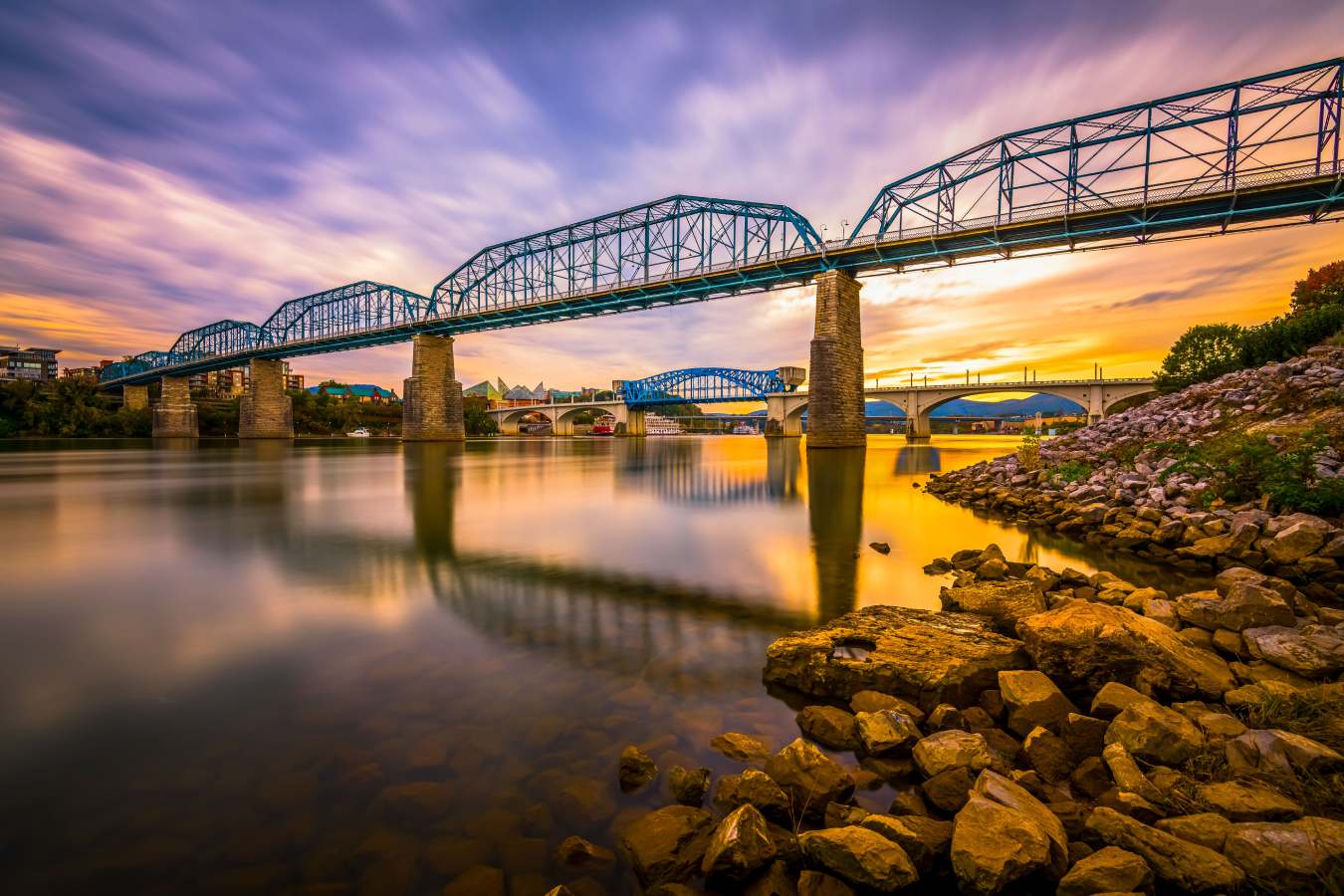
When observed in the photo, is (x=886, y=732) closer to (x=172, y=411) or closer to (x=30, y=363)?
(x=172, y=411)

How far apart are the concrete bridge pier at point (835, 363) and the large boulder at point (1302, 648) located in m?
36.6

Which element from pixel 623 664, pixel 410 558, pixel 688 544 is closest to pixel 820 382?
pixel 688 544

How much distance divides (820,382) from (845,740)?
38273 mm

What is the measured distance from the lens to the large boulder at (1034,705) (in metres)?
3.63

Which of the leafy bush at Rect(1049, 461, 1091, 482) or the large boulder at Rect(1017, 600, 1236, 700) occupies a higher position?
the leafy bush at Rect(1049, 461, 1091, 482)

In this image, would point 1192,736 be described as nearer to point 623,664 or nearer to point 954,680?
point 954,680

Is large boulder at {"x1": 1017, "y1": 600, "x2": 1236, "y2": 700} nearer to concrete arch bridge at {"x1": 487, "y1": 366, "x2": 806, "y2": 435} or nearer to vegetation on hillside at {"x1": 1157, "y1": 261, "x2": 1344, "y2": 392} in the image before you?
vegetation on hillside at {"x1": 1157, "y1": 261, "x2": 1344, "y2": 392}

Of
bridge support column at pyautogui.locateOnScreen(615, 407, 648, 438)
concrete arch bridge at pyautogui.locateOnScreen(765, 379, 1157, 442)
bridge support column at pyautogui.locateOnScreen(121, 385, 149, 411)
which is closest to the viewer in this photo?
concrete arch bridge at pyautogui.locateOnScreen(765, 379, 1157, 442)

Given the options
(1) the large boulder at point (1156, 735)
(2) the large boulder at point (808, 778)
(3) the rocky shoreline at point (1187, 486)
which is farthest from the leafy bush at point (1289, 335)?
(2) the large boulder at point (808, 778)

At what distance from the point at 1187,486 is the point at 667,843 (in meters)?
12.1

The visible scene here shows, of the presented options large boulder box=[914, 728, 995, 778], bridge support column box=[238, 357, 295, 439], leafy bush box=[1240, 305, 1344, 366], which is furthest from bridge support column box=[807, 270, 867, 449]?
bridge support column box=[238, 357, 295, 439]

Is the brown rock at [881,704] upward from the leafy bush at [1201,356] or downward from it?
downward

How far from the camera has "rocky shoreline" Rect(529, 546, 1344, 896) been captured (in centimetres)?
238

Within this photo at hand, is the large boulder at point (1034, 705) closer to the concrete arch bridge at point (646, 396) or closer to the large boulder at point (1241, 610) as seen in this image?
the large boulder at point (1241, 610)
